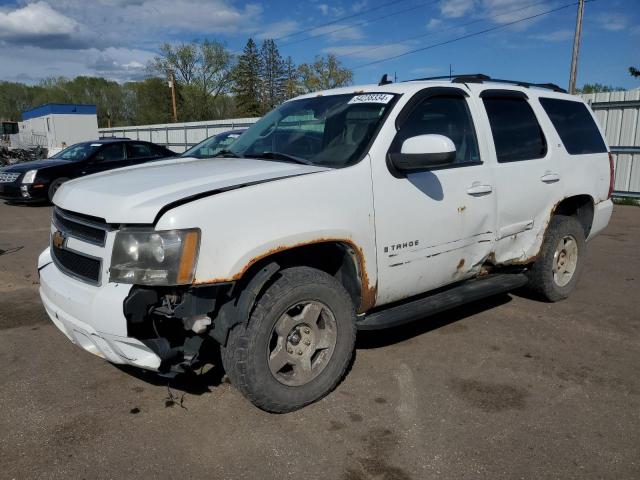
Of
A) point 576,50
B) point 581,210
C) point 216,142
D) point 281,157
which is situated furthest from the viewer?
point 576,50

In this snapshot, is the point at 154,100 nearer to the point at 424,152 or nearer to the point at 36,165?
the point at 36,165

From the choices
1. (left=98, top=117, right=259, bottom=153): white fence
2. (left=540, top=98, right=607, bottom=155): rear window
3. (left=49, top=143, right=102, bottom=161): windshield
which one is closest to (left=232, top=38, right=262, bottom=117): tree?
(left=98, top=117, right=259, bottom=153): white fence

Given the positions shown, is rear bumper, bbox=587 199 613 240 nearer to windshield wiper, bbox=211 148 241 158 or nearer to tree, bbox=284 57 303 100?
windshield wiper, bbox=211 148 241 158

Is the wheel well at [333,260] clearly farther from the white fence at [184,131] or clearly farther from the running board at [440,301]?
the white fence at [184,131]

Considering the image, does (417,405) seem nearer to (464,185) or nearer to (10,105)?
(464,185)

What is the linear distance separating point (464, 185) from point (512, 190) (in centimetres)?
67

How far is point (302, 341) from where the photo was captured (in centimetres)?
322

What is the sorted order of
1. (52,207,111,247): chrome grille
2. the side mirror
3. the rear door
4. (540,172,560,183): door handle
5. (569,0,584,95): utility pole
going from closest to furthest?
(52,207,111,247): chrome grille < the side mirror < the rear door < (540,172,560,183): door handle < (569,0,584,95): utility pole

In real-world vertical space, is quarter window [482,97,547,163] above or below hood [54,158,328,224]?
above

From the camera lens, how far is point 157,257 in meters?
2.64

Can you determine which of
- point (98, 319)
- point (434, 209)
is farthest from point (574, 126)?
point (98, 319)

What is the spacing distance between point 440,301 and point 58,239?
2594 millimetres

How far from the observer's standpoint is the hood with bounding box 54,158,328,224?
272cm

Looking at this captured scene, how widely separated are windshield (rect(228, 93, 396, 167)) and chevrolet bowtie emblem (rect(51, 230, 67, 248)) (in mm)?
1377
